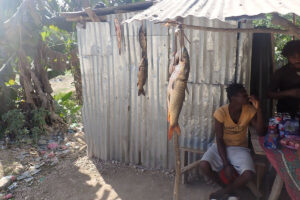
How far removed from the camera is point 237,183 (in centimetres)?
305

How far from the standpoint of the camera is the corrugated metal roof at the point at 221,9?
1958mm

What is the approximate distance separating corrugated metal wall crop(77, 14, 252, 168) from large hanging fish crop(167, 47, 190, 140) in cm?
143

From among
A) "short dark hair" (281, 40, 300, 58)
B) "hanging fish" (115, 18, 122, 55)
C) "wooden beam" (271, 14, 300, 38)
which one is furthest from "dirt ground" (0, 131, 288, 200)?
"wooden beam" (271, 14, 300, 38)

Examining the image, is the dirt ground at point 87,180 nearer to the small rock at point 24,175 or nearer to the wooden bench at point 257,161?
the small rock at point 24,175

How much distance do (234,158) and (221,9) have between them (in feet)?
5.90

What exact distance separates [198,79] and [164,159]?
1410 millimetres

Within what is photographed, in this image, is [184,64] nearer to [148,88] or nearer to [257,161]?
[257,161]

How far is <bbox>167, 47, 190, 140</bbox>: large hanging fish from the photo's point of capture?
2.15 m

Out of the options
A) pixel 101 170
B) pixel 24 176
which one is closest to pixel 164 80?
pixel 101 170

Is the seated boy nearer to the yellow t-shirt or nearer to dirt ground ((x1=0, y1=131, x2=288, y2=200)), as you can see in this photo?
the yellow t-shirt

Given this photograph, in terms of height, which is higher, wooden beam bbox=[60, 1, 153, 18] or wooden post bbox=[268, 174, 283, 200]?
wooden beam bbox=[60, 1, 153, 18]

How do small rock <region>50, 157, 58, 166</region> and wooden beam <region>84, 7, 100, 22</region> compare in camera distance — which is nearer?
wooden beam <region>84, 7, 100, 22</region>

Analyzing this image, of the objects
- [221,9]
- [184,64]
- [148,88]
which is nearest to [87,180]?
[148,88]

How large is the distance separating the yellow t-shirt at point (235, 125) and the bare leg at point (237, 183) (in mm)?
427
